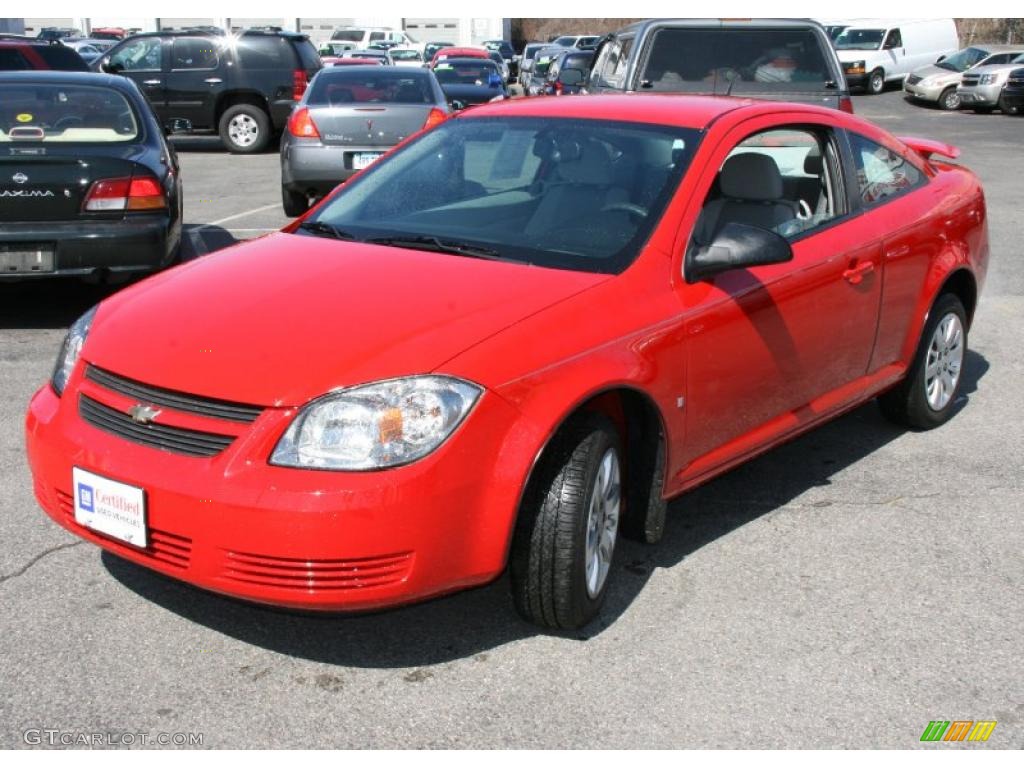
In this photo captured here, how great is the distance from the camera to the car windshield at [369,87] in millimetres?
13047

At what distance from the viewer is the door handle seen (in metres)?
4.96

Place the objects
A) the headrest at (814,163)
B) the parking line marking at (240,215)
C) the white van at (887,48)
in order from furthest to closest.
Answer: the white van at (887,48), the parking line marking at (240,215), the headrest at (814,163)

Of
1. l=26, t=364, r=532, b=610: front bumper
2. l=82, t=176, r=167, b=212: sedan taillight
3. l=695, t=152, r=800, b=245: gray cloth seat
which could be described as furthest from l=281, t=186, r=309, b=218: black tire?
l=26, t=364, r=532, b=610: front bumper

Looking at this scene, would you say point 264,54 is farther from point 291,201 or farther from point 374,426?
point 374,426

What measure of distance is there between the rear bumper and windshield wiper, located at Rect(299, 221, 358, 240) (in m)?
3.05

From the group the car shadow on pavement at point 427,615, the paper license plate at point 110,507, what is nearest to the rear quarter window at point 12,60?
the car shadow on pavement at point 427,615

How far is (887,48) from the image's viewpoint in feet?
119

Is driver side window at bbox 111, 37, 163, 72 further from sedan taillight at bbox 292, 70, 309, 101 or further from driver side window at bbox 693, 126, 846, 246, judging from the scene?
driver side window at bbox 693, 126, 846, 246

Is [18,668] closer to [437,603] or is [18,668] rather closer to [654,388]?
[437,603]

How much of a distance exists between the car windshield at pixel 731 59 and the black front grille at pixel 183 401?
311 inches

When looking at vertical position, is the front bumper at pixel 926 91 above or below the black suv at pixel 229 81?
below

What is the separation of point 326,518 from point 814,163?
298 cm

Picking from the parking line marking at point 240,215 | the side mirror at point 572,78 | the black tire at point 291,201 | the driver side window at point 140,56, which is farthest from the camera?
the driver side window at point 140,56

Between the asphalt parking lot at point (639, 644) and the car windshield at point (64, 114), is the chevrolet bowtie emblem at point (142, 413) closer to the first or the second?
the asphalt parking lot at point (639, 644)
